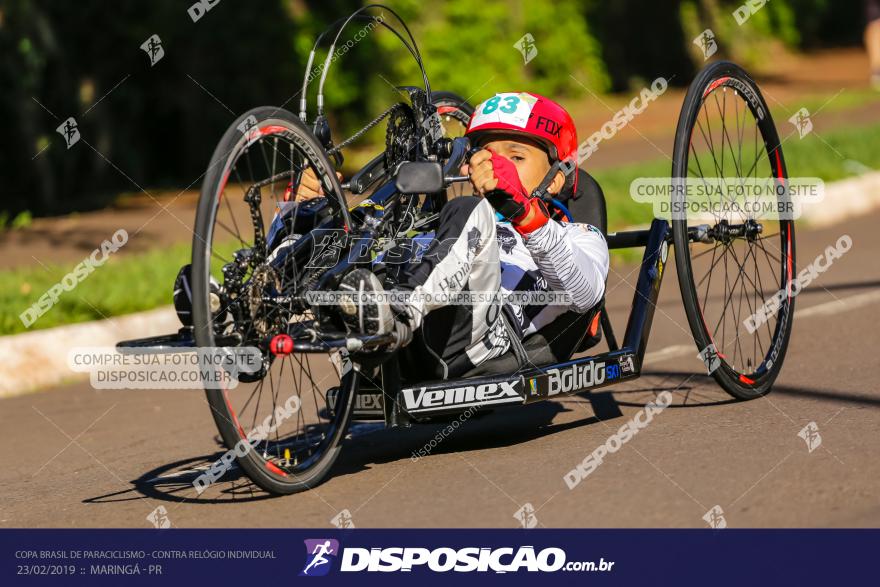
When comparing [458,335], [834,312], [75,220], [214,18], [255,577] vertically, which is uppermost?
[214,18]

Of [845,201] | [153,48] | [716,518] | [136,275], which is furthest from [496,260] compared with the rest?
[153,48]

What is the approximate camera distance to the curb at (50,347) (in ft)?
24.9

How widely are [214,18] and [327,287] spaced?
39.2 feet

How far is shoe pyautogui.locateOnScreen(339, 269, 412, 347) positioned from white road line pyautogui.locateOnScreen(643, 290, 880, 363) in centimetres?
307

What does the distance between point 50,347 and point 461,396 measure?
3815 mm

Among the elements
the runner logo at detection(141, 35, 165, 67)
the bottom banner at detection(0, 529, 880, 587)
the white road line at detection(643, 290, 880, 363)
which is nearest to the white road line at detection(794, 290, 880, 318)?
the white road line at detection(643, 290, 880, 363)

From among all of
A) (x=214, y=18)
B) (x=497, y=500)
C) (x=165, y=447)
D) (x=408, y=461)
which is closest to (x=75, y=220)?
(x=214, y=18)

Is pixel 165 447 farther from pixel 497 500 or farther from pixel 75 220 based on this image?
pixel 75 220

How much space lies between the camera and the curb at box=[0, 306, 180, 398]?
7.58 m

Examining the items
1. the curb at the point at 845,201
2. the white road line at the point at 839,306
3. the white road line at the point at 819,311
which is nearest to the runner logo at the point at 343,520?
the white road line at the point at 819,311

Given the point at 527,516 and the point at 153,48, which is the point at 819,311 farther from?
the point at 153,48

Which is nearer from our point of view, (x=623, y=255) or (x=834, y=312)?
(x=834, y=312)

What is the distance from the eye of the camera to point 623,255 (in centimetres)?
1091

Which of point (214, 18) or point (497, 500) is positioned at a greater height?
point (214, 18)
